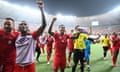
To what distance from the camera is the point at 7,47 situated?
19.6 feet

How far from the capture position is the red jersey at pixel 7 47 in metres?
5.92

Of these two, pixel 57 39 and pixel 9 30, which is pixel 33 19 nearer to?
pixel 57 39

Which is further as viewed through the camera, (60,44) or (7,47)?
(60,44)

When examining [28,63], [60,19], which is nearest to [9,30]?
[28,63]

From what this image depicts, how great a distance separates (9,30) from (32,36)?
516 mm

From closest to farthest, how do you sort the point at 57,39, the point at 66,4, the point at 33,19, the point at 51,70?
the point at 57,39
the point at 51,70
the point at 66,4
the point at 33,19

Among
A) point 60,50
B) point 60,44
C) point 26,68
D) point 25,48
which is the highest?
point 25,48

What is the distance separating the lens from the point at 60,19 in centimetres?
5712

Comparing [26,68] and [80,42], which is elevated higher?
[80,42]

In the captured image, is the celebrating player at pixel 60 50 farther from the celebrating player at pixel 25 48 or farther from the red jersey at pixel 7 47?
the red jersey at pixel 7 47

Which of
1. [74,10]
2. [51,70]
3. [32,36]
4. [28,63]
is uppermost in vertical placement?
[74,10]

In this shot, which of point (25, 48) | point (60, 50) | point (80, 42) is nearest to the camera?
point (25, 48)

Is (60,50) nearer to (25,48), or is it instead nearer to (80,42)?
(80,42)

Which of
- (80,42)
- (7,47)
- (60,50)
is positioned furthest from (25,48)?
(80,42)
